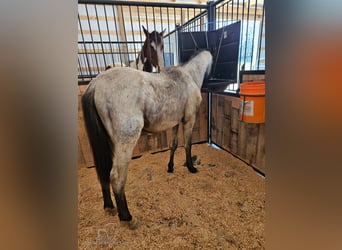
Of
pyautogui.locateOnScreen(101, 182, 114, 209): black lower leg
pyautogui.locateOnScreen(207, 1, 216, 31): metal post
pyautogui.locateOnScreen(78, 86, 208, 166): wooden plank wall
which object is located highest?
pyautogui.locateOnScreen(207, 1, 216, 31): metal post

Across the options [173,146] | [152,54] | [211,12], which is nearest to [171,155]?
[173,146]

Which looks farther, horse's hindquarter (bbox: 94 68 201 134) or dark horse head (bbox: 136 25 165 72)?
dark horse head (bbox: 136 25 165 72)

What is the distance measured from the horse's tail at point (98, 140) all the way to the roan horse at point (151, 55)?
237 mm

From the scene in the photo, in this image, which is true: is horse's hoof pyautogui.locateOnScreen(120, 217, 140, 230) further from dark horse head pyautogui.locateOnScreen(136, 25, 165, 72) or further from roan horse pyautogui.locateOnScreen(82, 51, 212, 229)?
dark horse head pyautogui.locateOnScreen(136, 25, 165, 72)

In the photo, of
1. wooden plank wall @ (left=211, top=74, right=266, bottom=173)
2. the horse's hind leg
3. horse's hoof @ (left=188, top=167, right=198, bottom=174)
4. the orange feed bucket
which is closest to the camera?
the orange feed bucket

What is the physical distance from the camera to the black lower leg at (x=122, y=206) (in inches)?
26.5

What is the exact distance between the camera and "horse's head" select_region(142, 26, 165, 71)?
77 cm

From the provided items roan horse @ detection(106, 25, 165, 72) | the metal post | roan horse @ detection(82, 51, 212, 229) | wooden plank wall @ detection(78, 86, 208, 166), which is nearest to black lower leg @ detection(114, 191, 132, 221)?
roan horse @ detection(82, 51, 212, 229)

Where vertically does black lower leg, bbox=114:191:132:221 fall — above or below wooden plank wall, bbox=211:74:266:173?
below

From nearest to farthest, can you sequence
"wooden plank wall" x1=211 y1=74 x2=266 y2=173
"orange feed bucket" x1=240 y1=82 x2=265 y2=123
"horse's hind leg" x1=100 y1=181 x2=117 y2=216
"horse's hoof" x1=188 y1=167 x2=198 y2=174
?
1. "orange feed bucket" x1=240 y1=82 x2=265 y2=123
2. "horse's hind leg" x1=100 y1=181 x2=117 y2=216
3. "wooden plank wall" x1=211 y1=74 x2=266 y2=173
4. "horse's hoof" x1=188 y1=167 x2=198 y2=174

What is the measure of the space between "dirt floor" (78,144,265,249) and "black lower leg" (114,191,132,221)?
0.03m
